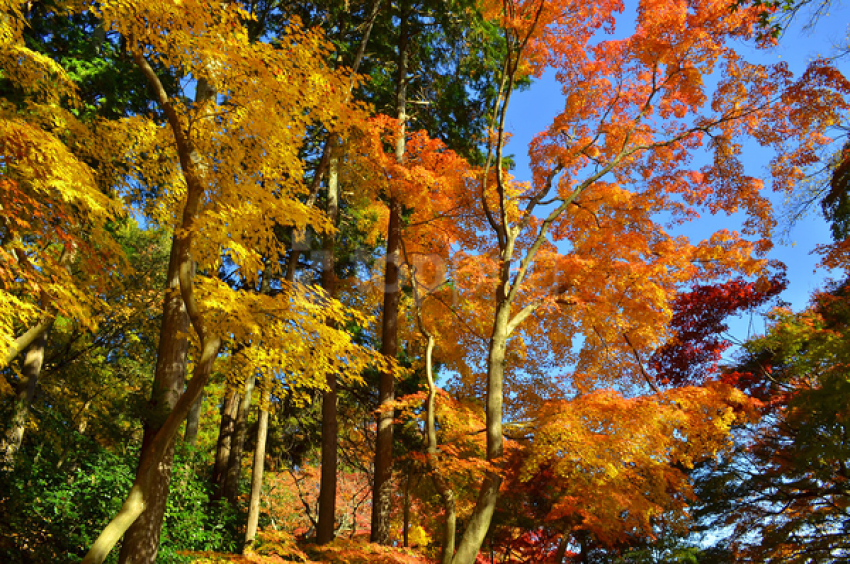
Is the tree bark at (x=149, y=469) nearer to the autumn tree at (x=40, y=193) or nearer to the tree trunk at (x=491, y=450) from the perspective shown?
the autumn tree at (x=40, y=193)

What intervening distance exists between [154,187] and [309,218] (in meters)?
3.53

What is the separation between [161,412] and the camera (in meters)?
5.81

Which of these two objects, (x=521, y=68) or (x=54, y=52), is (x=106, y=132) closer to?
(x=54, y=52)

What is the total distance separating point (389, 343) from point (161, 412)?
4.21 metres

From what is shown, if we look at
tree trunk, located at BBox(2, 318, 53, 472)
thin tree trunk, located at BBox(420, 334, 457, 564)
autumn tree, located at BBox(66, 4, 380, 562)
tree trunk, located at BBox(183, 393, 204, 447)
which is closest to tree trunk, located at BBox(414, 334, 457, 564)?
thin tree trunk, located at BBox(420, 334, 457, 564)

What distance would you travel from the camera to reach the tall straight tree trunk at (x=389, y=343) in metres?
8.19

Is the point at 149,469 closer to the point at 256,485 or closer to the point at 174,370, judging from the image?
the point at 174,370

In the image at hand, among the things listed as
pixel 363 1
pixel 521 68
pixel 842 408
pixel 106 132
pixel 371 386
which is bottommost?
pixel 842 408

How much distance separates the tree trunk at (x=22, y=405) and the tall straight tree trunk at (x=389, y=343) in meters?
4.98

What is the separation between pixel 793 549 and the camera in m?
8.50

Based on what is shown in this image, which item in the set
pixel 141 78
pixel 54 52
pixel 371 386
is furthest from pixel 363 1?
pixel 371 386

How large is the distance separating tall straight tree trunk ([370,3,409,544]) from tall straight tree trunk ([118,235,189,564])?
8.87 ft

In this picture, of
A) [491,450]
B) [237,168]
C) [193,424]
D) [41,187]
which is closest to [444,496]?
[491,450]

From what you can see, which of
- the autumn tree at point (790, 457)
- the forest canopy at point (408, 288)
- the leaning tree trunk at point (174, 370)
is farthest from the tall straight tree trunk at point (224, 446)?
the autumn tree at point (790, 457)
